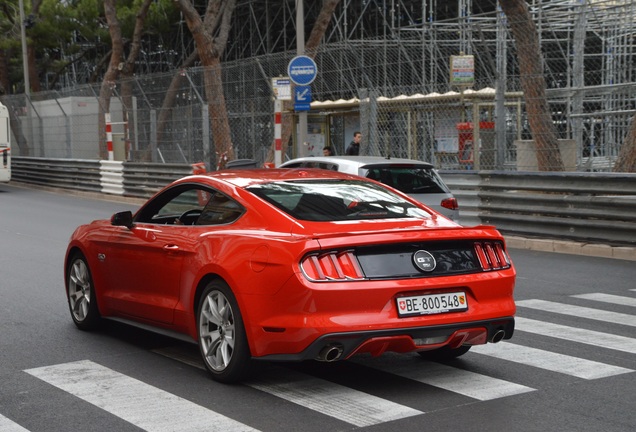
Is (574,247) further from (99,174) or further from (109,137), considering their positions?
(99,174)

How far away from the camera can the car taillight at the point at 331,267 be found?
6117 millimetres

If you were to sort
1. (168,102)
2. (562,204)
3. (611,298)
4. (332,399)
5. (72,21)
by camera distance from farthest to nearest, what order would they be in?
(72,21)
(168,102)
(562,204)
(611,298)
(332,399)

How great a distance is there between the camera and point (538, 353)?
24.7 feet

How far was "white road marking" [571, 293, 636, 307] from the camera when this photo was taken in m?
10.1

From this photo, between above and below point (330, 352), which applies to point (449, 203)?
above

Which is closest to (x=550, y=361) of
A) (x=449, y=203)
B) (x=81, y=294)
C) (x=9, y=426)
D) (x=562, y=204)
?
(x=9, y=426)

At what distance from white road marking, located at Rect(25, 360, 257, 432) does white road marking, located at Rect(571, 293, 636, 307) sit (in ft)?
17.5

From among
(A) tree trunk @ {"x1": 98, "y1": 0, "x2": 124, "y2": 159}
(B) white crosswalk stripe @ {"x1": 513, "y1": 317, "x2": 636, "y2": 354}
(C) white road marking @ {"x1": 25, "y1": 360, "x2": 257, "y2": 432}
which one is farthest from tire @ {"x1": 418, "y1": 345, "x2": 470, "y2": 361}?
(A) tree trunk @ {"x1": 98, "y1": 0, "x2": 124, "y2": 159}

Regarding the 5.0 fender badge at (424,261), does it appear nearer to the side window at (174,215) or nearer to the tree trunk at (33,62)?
the side window at (174,215)

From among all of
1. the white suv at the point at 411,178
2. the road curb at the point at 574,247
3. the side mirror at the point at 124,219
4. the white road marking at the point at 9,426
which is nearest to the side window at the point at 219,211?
the side mirror at the point at 124,219

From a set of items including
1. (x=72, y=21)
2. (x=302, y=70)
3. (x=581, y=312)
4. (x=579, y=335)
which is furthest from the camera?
(x=72, y=21)

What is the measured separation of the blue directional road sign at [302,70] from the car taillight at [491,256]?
13.3 meters

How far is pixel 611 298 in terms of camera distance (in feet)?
34.1

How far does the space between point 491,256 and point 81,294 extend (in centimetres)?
393
